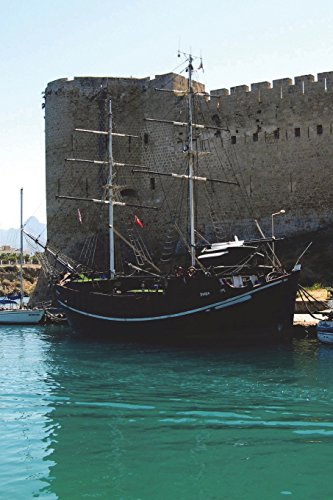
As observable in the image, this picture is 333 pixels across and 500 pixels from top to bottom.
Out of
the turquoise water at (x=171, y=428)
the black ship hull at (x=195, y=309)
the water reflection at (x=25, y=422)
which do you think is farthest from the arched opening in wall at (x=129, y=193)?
the turquoise water at (x=171, y=428)

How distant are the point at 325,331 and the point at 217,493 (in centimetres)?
1044

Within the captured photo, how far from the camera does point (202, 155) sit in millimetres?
27609

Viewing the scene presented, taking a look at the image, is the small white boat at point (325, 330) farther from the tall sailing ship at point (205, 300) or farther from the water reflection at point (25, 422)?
the water reflection at point (25, 422)

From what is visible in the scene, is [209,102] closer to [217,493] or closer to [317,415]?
[317,415]

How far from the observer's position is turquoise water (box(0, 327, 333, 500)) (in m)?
7.77

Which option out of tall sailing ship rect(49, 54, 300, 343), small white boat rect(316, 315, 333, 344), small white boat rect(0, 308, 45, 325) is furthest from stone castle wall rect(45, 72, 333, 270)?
small white boat rect(316, 315, 333, 344)

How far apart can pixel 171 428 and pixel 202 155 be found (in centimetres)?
1894

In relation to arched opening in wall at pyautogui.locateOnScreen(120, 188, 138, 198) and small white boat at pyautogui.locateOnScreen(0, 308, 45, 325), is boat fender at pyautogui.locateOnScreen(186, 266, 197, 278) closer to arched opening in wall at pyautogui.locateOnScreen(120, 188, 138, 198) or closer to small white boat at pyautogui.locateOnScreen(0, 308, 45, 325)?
small white boat at pyautogui.locateOnScreen(0, 308, 45, 325)

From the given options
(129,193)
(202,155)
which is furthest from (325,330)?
(129,193)

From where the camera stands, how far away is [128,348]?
62.5 ft

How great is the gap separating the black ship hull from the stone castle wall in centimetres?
586

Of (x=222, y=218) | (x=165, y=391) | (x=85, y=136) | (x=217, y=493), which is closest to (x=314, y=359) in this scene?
(x=165, y=391)

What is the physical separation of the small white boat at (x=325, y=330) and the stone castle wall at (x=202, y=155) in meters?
9.33

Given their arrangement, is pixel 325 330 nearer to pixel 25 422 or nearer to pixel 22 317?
pixel 25 422
